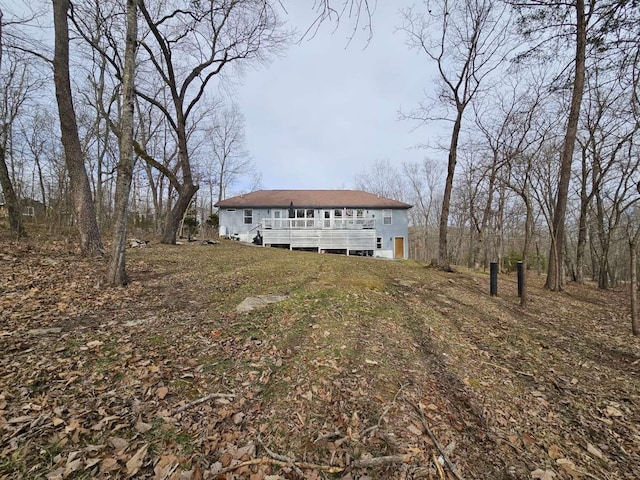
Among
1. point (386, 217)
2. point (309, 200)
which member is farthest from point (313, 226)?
point (386, 217)

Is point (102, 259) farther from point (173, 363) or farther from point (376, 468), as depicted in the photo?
point (376, 468)

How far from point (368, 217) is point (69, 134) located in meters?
18.5

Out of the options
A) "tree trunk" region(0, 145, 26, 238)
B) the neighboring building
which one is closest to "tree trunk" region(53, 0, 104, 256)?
"tree trunk" region(0, 145, 26, 238)

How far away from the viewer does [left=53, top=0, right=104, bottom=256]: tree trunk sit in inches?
247

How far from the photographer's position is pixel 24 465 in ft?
5.19

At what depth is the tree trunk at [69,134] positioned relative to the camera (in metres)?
6.27

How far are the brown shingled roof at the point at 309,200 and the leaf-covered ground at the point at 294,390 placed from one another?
17.8 meters

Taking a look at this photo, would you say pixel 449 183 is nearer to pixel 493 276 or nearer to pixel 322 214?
pixel 493 276

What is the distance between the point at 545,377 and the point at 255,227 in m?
20.6

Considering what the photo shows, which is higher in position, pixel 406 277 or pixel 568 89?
pixel 568 89

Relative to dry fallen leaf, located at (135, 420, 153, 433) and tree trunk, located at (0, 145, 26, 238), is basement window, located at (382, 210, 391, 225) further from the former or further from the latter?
dry fallen leaf, located at (135, 420, 153, 433)

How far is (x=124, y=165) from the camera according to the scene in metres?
4.84

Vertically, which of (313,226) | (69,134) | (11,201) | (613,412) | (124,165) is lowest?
(613,412)

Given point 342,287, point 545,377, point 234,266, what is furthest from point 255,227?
point 545,377
